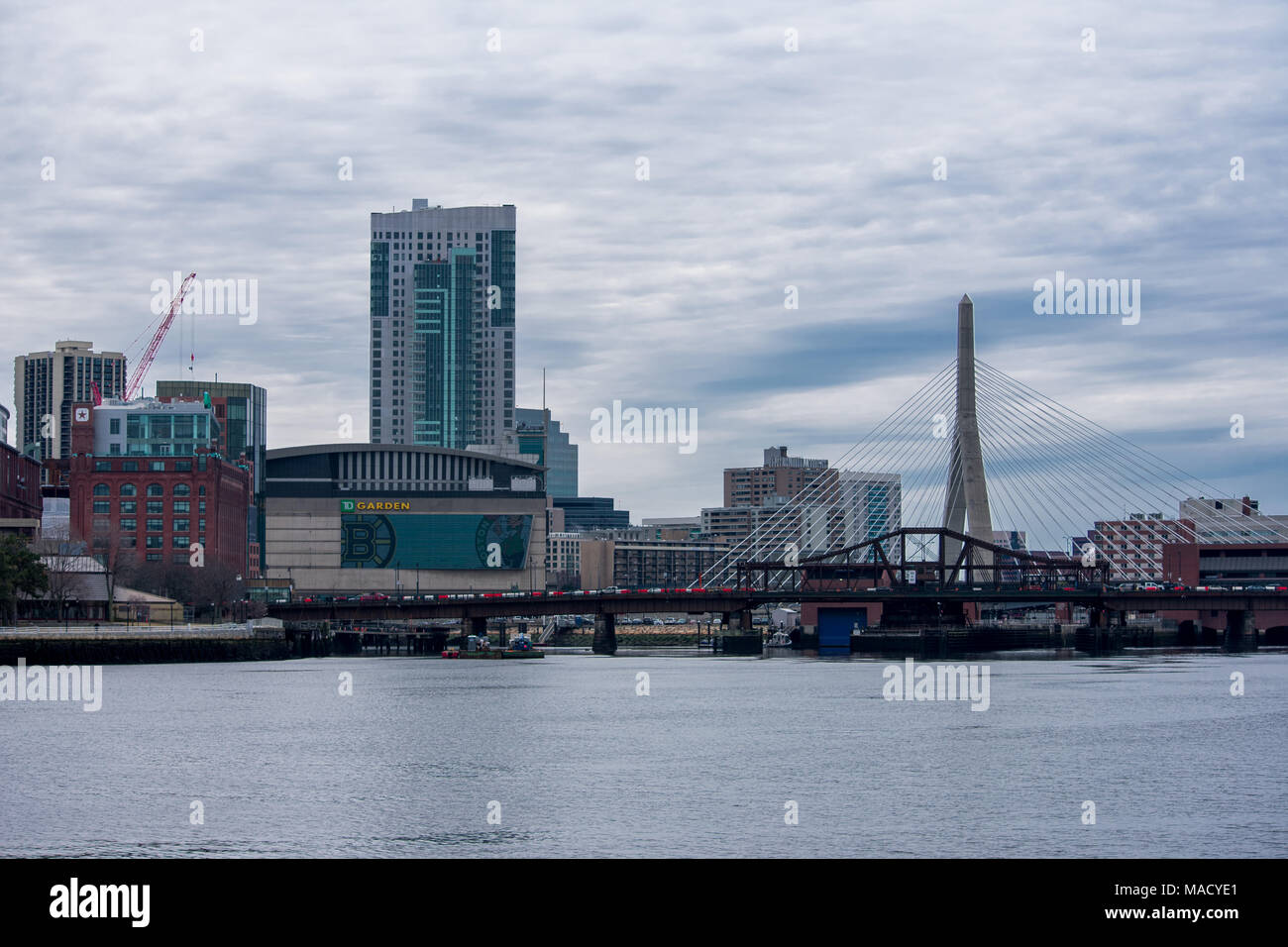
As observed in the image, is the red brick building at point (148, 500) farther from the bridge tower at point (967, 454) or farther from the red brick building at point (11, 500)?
the bridge tower at point (967, 454)

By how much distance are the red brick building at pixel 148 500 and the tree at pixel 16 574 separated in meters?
62.7

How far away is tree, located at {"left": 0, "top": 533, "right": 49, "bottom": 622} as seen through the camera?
108938mm

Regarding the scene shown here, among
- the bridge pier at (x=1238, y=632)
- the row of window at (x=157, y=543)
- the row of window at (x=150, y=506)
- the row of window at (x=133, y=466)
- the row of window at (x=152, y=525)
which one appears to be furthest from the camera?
the row of window at (x=133, y=466)

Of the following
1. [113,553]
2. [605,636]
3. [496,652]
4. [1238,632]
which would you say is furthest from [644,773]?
[1238,632]

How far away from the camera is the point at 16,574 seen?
362 ft

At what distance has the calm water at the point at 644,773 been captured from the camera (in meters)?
38.3

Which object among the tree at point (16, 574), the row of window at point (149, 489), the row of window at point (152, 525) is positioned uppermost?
the row of window at point (149, 489)

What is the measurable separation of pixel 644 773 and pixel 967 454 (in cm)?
9077

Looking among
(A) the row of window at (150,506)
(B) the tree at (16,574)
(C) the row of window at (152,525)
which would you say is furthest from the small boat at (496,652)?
(A) the row of window at (150,506)

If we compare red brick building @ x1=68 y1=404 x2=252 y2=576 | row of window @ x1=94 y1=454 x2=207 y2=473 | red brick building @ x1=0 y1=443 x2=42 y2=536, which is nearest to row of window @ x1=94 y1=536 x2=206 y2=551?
red brick building @ x1=68 y1=404 x2=252 y2=576

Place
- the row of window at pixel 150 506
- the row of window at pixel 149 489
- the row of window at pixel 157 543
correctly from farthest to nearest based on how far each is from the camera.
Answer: the row of window at pixel 149 489 → the row of window at pixel 150 506 → the row of window at pixel 157 543

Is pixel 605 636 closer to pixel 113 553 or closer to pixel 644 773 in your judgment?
pixel 113 553
